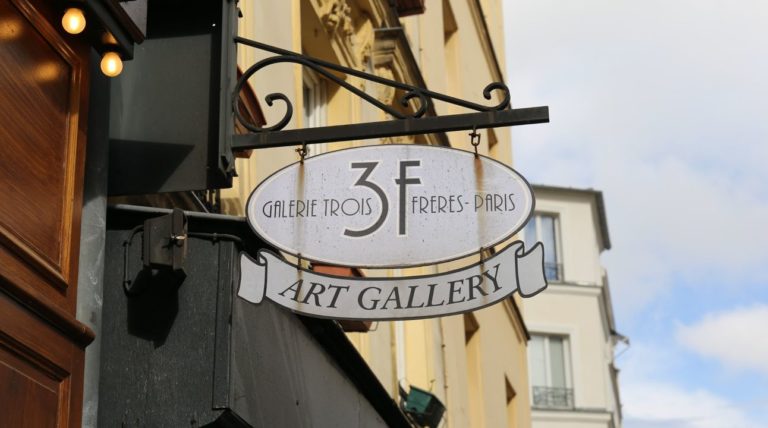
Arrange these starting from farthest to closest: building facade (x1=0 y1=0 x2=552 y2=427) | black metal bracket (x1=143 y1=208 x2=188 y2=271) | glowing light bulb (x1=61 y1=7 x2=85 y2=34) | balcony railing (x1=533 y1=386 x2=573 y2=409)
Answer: balcony railing (x1=533 y1=386 x2=573 y2=409) → black metal bracket (x1=143 y1=208 x2=188 y2=271) → glowing light bulb (x1=61 y1=7 x2=85 y2=34) → building facade (x1=0 y1=0 x2=552 y2=427)

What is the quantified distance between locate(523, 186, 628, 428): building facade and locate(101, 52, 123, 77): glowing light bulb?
29516 mm

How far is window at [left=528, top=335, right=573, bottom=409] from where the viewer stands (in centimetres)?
3662

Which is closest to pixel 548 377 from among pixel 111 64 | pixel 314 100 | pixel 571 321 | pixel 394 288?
pixel 571 321

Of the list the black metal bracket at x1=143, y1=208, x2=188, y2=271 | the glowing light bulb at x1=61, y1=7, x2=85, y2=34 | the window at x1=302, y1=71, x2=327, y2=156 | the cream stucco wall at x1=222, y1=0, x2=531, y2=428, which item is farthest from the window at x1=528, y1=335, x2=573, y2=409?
the glowing light bulb at x1=61, y1=7, x2=85, y2=34

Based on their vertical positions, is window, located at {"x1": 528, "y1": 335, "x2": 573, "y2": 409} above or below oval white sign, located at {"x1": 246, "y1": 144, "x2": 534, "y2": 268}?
above

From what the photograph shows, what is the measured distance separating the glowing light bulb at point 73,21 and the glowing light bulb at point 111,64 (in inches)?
9.6

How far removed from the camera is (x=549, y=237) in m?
39.1

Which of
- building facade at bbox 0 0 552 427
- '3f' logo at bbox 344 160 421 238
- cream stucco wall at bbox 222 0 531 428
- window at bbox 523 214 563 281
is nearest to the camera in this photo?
building facade at bbox 0 0 552 427

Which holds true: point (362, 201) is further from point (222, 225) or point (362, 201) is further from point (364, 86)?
point (364, 86)

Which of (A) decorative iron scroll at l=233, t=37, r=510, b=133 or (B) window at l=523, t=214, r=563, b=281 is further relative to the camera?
(B) window at l=523, t=214, r=563, b=281

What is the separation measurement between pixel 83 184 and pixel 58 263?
50 cm

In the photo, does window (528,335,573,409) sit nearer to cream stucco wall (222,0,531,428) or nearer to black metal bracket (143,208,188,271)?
cream stucco wall (222,0,531,428)

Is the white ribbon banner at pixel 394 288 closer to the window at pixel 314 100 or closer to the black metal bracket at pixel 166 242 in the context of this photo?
the black metal bracket at pixel 166 242

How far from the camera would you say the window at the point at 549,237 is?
38531 millimetres
